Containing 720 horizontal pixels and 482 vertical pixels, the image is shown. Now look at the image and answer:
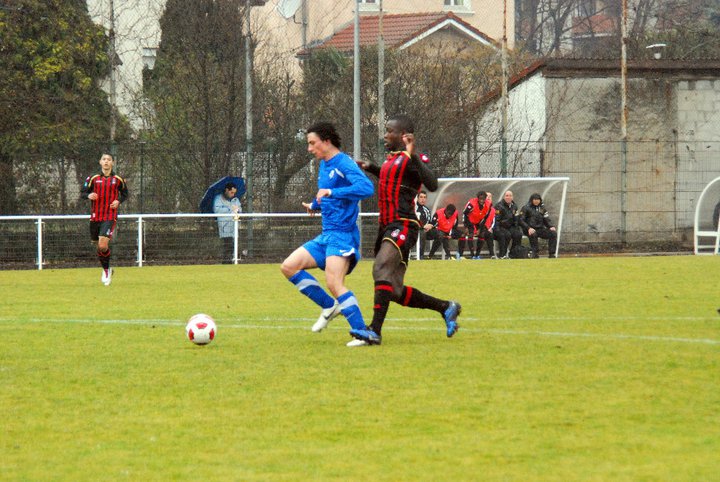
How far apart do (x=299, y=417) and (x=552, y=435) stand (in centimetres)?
141

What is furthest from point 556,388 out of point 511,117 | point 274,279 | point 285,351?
point 511,117

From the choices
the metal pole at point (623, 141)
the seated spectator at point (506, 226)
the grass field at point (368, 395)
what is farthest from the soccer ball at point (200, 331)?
the metal pole at point (623, 141)

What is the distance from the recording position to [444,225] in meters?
28.9

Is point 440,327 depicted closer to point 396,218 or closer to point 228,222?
point 396,218

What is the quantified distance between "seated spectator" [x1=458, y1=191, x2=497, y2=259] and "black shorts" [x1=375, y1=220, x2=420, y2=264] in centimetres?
1821

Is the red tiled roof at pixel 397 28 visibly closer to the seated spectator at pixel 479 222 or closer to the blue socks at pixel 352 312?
the seated spectator at pixel 479 222

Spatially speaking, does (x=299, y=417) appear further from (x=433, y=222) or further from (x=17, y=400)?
(x=433, y=222)

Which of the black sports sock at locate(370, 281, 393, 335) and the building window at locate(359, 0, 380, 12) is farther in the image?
the building window at locate(359, 0, 380, 12)

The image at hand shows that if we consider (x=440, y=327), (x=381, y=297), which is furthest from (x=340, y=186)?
(x=440, y=327)

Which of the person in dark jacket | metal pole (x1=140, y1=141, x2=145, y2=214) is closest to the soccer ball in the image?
metal pole (x1=140, y1=141, x2=145, y2=214)

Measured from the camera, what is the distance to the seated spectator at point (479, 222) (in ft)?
94.4

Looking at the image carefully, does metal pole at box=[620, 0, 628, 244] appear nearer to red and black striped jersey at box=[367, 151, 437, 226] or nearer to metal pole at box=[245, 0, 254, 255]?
metal pole at box=[245, 0, 254, 255]

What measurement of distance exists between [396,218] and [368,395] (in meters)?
3.11

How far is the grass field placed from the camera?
568 cm
